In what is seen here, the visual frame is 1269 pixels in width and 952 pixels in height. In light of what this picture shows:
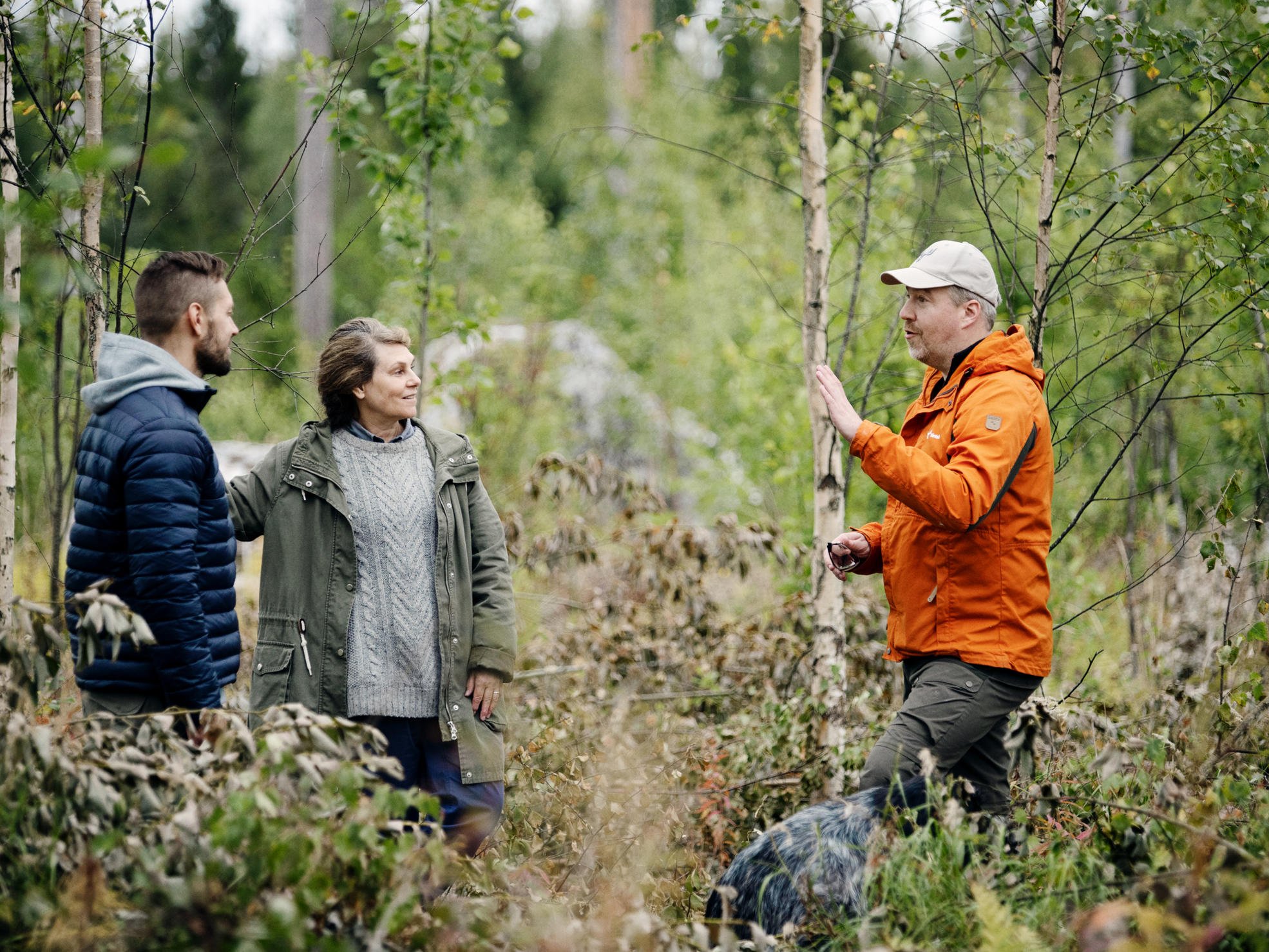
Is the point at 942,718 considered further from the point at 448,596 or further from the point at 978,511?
the point at 448,596

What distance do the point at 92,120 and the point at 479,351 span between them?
5756mm

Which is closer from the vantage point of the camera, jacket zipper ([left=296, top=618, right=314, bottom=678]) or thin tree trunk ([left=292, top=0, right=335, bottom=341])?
jacket zipper ([left=296, top=618, right=314, bottom=678])

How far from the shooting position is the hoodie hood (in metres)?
2.67

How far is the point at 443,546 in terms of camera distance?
11.3 feet

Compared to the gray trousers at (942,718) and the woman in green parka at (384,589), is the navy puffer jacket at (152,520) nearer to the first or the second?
the woman in green parka at (384,589)

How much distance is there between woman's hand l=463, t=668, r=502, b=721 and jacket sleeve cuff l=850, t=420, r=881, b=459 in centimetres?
135

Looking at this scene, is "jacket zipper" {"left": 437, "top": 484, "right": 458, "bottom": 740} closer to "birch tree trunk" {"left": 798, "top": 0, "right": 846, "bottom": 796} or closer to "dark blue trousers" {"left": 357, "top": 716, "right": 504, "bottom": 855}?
"dark blue trousers" {"left": 357, "top": 716, "right": 504, "bottom": 855}

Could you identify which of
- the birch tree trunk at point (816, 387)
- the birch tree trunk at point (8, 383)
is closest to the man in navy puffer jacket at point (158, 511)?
the birch tree trunk at point (8, 383)

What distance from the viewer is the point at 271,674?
3.26 metres

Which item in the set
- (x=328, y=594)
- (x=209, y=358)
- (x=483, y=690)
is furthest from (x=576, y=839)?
(x=209, y=358)

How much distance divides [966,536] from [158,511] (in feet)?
7.00

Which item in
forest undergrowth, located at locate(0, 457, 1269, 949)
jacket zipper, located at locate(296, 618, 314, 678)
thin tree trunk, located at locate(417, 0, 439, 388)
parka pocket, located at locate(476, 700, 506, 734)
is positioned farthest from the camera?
thin tree trunk, located at locate(417, 0, 439, 388)

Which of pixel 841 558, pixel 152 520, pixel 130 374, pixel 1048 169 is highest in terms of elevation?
pixel 1048 169

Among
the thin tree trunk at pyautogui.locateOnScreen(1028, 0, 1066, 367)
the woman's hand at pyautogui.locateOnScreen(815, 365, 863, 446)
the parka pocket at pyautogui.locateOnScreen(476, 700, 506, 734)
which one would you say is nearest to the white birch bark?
the parka pocket at pyautogui.locateOnScreen(476, 700, 506, 734)
